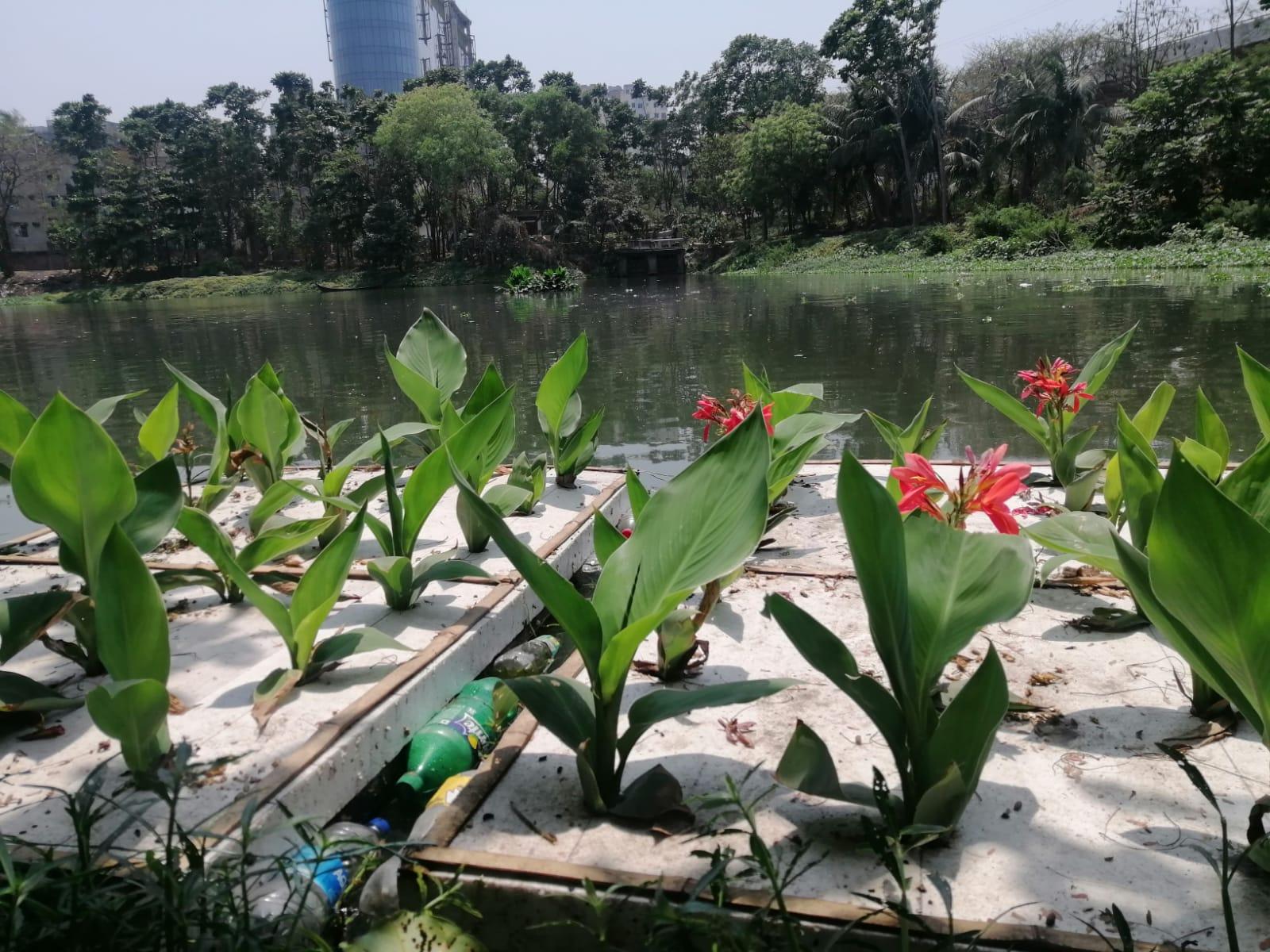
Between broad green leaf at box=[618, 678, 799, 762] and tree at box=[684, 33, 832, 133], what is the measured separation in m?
43.1

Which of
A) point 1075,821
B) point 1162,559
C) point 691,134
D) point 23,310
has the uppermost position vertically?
point 691,134

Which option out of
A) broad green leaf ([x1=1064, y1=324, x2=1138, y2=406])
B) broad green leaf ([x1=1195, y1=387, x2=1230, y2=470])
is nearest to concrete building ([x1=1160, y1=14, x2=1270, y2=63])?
broad green leaf ([x1=1064, y1=324, x2=1138, y2=406])

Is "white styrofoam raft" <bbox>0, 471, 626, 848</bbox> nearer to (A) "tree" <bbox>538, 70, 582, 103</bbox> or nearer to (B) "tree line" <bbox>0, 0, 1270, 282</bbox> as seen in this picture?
(B) "tree line" <bbox>0, 0, 1270, 282</bbox>

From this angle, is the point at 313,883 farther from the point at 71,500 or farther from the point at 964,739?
the point at 964,739

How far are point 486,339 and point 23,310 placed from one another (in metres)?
22.6

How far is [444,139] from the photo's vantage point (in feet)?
116

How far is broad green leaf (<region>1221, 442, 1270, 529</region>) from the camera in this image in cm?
150

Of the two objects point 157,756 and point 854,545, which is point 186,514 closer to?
point 157,756

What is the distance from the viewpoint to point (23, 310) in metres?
27.2

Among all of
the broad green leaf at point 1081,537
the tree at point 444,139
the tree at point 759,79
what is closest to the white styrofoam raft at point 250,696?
the broad green leaf at point 1081,537

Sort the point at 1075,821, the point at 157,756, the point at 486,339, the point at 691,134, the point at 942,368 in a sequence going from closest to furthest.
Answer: the point at 1075,821, the point at 157,756, the point at 942,368, the point at 486,339, the point at 691,134

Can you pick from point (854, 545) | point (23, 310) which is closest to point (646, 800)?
point (854, 545)

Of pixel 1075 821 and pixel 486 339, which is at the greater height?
pixel 486 339

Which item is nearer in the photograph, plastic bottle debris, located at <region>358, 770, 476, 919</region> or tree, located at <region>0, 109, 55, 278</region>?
plastic bottle debris, located at <region>358, 770, 476, 919</region>
